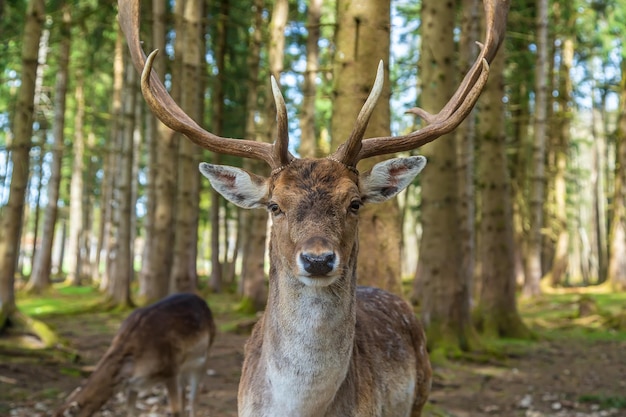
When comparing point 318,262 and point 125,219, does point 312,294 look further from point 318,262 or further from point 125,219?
point 125,219

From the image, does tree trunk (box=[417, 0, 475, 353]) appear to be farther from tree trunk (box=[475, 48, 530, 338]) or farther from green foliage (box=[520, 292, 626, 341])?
green foliage (box=[520, 292, 626, 341])

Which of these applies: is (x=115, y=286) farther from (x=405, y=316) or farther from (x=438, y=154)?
(x=405, y=316)

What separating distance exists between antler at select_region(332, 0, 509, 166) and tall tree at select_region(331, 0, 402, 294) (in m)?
2.47

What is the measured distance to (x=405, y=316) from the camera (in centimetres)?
580

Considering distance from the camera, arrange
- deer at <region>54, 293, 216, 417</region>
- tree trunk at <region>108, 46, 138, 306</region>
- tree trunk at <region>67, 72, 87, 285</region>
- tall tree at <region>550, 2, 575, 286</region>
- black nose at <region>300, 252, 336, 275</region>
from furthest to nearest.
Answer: tree trunk at <region>67, 72, 87, 285</region> < tall tree at <region>550, 2, 575, 286</region> < tree trunk at <region>108, 46, 138, 306</region> < deer at <region>54, 293, 216, 417</region> < black nose at <region>300, 252, 336, 275</region>

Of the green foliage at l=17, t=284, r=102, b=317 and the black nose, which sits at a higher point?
the black nose

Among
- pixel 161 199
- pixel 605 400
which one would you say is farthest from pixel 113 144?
pixel 605 400

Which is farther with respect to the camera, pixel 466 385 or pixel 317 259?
pixel 466 385

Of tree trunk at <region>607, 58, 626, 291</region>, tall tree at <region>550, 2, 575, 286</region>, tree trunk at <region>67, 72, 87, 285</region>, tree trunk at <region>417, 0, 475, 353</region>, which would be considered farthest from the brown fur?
tree trunk at <region>67, 72, 87, 285</region>

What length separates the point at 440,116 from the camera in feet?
16.3

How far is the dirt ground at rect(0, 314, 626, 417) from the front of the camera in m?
8.20

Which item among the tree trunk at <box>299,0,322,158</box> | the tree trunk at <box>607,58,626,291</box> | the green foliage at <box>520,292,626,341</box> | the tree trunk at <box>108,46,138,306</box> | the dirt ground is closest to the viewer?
the dirt ground

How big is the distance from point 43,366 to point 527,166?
21.3 m

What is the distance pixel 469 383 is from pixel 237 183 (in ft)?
20.0
